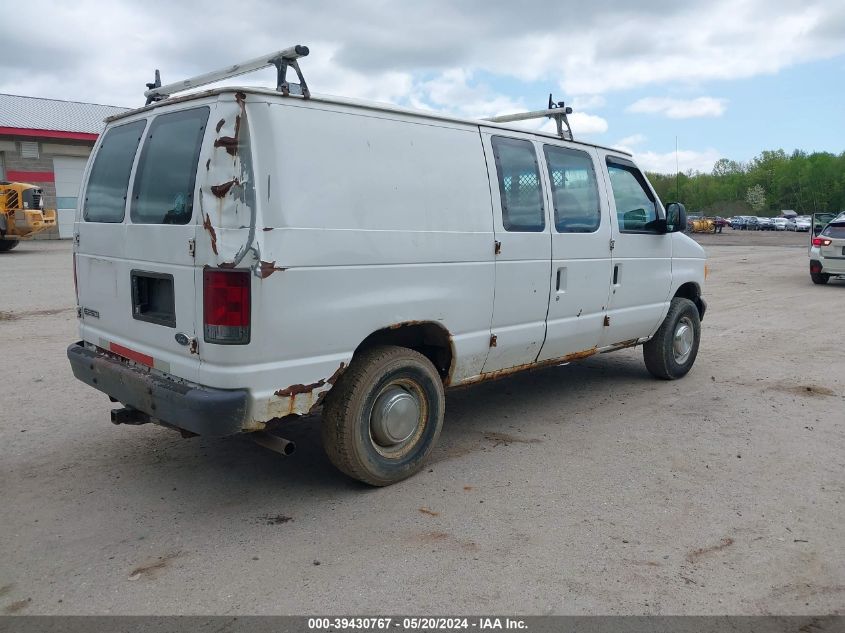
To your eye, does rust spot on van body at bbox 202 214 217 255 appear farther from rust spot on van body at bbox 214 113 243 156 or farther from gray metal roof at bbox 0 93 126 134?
gray metal roof at bbox 0 93 126 134

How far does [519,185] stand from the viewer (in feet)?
16.3

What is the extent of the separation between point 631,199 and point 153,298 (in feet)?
13.5

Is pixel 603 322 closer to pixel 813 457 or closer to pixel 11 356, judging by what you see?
pixel 813 457

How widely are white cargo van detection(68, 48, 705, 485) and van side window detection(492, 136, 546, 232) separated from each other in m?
0.02

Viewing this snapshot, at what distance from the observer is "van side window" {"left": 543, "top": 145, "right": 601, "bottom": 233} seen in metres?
5.29

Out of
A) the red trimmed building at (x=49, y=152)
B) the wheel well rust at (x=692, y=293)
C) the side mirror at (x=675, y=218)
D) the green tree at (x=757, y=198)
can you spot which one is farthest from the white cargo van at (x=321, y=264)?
the green tree at (x=757, y=198)

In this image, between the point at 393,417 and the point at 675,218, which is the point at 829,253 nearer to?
the point at 675,218

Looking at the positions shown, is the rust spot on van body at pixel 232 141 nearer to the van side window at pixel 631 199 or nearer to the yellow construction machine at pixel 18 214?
the van side window at pixel 631 199

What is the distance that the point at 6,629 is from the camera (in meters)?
2.84

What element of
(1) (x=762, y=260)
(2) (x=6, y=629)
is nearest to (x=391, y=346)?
(2) (x=6, y=629)

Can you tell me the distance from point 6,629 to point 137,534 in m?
0.86

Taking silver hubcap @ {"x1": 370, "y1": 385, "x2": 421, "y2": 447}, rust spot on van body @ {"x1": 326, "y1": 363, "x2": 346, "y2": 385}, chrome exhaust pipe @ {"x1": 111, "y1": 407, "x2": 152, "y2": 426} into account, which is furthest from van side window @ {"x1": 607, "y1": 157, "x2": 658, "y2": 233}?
chrome exhaust pipe @ {"x1": 111, "y1": 407, "x2": 152, "y2": 426}

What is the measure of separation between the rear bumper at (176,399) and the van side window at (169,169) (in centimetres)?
88

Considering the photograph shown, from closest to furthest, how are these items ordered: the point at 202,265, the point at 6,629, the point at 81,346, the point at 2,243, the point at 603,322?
the point at 6,629
the point at 202,265
the point at 81,346
the point at 603,322
the point at 2,243
